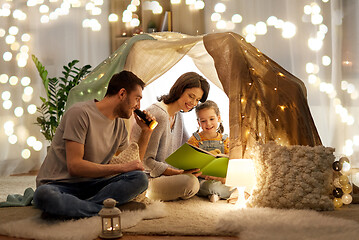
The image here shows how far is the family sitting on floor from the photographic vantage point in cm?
205

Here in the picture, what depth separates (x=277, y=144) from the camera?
2.33m

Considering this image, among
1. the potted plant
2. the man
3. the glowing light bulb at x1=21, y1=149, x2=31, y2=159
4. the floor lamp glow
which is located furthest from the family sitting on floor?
the glowing light bulb at x1=21, y1=149, x2=31, y2=159

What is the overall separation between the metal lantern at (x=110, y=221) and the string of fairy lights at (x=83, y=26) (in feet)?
9.09

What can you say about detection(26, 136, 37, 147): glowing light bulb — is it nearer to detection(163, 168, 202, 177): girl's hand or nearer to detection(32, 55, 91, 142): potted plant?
detection(32, 55, 91, 142): potted plant

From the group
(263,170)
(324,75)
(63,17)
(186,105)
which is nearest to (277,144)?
(263,170)

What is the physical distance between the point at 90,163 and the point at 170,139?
2.63ft

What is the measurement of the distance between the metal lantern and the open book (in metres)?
0.69

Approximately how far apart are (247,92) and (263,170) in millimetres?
466

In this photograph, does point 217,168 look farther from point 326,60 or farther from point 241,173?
point 326,60

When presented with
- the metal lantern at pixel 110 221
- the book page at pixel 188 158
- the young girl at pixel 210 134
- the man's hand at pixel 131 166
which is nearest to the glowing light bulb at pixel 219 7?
the young girl at pixel 210 134

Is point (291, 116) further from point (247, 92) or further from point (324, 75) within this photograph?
point (324, 75)

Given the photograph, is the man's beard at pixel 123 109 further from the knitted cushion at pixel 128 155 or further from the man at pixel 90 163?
the knitted cushion at pixel 128 155

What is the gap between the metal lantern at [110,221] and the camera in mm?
1719

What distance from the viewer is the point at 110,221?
175 cm
